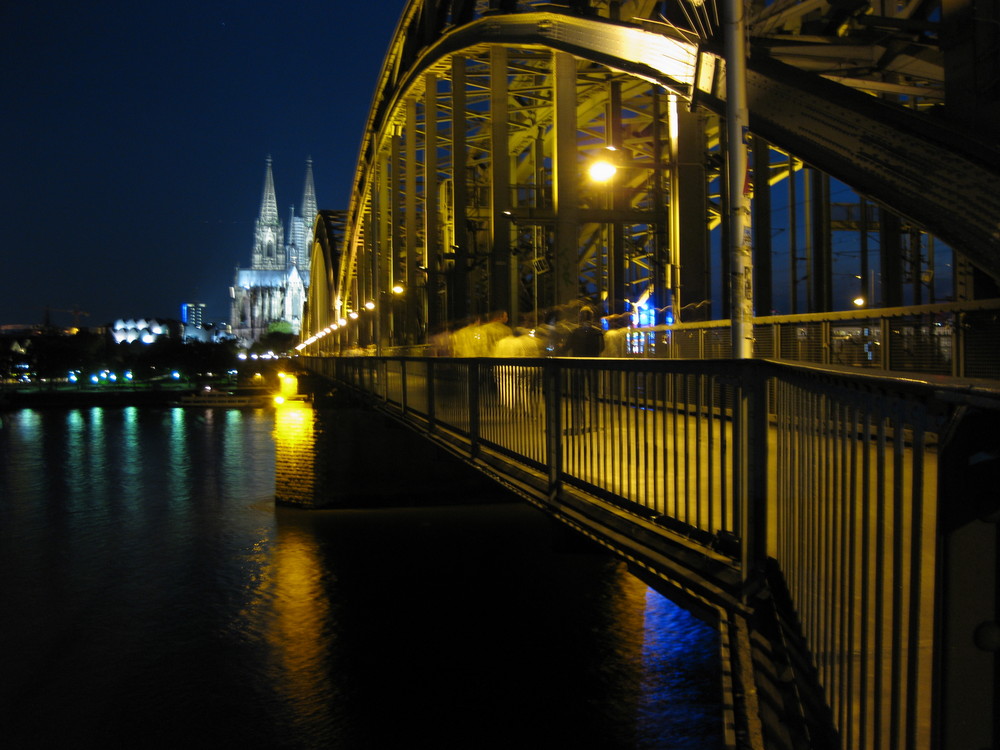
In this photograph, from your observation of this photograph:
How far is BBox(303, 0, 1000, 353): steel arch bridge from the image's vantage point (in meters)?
7.50

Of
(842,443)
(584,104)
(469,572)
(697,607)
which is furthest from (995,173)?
(584,104)

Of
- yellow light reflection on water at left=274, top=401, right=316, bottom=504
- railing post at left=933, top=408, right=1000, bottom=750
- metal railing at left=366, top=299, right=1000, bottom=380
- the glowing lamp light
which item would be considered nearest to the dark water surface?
yellow light reflection on water at left=274, top=401, right=316, bottom=504

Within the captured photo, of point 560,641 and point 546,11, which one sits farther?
point 546,11

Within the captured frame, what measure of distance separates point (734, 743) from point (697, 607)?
123 centimetres

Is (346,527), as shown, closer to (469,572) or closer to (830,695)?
(469,572)

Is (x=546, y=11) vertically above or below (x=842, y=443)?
above

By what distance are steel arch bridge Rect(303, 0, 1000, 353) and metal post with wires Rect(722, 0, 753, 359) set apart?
131 cm

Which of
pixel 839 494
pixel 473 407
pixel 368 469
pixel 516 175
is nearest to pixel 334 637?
pixel 473 407

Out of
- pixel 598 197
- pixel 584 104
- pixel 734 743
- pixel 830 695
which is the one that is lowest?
pixel 734 743

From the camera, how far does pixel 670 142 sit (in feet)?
66.8

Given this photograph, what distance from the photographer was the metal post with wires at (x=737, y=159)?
6.86 meters

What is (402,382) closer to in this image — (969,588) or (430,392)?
(430,392)

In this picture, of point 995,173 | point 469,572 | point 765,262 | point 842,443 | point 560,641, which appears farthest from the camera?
point 765,262

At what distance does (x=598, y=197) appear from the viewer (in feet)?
101
